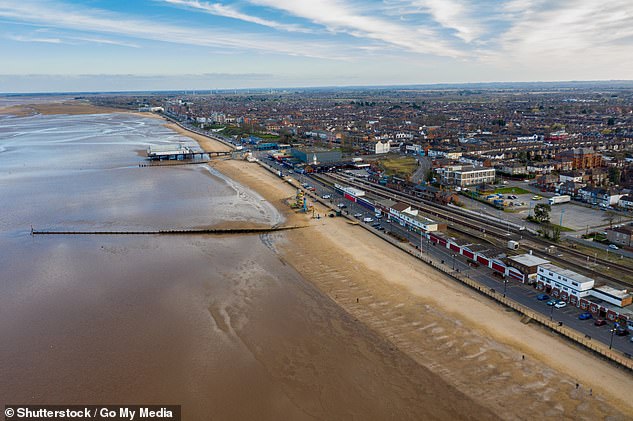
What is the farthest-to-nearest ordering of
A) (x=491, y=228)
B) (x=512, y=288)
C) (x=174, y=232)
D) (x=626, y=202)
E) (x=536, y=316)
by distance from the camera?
(x=626, y=202)
(x=174, y=232)
(x=491, y=228)
(x=512, y=288)
(x=536, y=316)

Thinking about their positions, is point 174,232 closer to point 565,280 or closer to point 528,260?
point 528,260

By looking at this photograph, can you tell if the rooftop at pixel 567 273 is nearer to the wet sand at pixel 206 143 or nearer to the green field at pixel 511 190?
the green field at pixel 511 190

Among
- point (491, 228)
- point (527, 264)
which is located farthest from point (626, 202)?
point (527, 264)

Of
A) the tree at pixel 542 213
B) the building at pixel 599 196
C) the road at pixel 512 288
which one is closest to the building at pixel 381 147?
the building at pixel 599 196

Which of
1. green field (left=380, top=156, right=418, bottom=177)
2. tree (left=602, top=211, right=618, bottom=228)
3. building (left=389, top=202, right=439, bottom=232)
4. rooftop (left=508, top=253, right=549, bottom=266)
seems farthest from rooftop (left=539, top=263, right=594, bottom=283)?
green field (left=380, top=156, right=418, bottom=177)

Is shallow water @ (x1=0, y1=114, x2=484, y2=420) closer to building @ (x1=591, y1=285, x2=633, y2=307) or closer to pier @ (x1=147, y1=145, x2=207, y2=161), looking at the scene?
building @ (x1=591, y1=285, x2=633, y2=307)

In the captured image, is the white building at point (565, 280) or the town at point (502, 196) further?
the town at point (502, 196)
